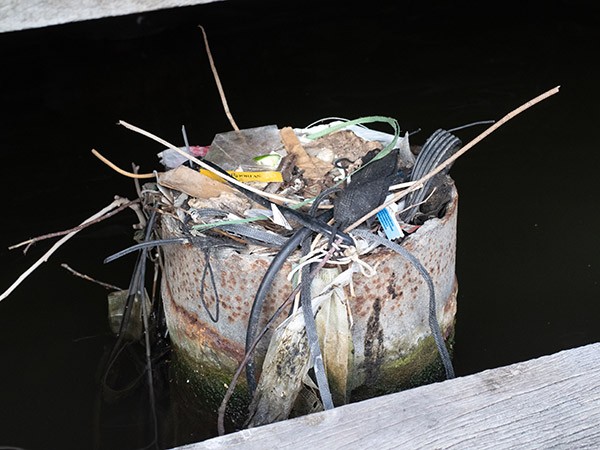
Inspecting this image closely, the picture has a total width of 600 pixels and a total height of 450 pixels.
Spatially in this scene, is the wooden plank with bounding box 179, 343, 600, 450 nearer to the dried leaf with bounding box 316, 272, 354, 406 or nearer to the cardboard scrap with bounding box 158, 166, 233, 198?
the dried leaf with bounding box 316, 272, 354, 406

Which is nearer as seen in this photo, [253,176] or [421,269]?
[421,269]

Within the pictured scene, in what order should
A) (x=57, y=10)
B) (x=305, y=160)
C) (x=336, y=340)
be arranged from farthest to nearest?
(x=57, y=10), (x=305, y=160), (x=336, y=340)

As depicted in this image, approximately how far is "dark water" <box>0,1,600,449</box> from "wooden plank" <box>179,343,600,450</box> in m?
1.17

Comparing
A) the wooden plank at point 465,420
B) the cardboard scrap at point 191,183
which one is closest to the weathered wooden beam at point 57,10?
the cardboard scrap at point 191,183

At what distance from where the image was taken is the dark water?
135 inches

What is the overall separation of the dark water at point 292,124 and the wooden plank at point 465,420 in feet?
3.84

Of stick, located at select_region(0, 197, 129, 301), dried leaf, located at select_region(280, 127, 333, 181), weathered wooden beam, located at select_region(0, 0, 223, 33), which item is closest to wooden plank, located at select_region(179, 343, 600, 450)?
stick, located at select_region(0, 197, 129, 301)

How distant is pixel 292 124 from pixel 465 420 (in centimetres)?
348

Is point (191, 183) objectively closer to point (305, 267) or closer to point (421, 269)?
point (305, 267)

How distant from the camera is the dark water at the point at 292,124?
11.3 feet

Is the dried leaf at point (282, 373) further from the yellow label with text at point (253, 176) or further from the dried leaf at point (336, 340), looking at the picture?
the yellow label with text at point (253, 176)

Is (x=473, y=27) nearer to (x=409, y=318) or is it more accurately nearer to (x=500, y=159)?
(x=500, y=159)

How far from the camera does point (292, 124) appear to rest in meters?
5.05

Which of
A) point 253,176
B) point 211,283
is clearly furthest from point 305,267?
point 253,176
